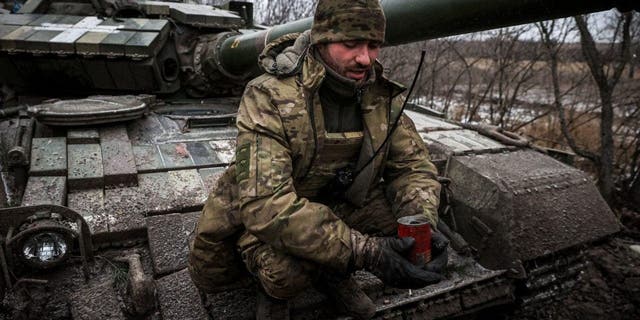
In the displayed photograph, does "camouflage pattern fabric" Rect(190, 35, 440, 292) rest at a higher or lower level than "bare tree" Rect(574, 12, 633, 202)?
higher

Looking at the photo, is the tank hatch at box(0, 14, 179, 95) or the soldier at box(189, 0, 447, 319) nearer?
the soldier at box(189, 0, 447, 319)

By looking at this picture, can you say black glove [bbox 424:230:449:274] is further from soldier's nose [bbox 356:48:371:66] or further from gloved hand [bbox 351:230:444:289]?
soldier's nose [bbox 356:48:371:66]

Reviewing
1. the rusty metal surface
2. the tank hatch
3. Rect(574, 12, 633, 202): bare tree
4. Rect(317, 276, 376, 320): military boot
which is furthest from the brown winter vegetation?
the tank hatch

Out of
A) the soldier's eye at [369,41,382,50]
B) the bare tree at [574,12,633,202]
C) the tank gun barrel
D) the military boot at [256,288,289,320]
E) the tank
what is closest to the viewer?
the tank gun barrel

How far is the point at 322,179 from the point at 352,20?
79 centimetres

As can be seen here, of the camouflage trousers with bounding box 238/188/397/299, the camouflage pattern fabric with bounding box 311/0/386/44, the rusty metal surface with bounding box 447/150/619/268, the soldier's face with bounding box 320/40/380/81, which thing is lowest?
the rusty metal surface with bounding box 447/150/619/268

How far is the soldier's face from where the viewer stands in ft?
6.81

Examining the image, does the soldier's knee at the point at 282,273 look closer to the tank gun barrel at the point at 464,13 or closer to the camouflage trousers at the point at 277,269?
the camouflage trousers at the point at 277,269

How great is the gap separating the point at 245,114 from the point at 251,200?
1.34 feet

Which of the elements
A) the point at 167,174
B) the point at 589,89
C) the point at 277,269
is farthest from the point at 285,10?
the point at 277,269

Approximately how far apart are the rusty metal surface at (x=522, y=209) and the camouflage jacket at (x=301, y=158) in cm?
104

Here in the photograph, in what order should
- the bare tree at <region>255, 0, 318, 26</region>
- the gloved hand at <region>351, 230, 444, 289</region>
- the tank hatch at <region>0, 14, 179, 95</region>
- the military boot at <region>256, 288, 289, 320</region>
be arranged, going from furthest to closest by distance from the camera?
the bare tree at <region>255, 0, 318, 26</region> < the tank hatch at <region>0, 14, 179, 95</region> < the military boot at <region>256, 288, 289, 320</region> < the gloved hand at <region>351, 230, 444, 289</region>

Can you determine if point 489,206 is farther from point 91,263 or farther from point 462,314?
point 91,263

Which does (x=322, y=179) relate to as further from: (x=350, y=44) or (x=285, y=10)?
(x=285, y=10)
